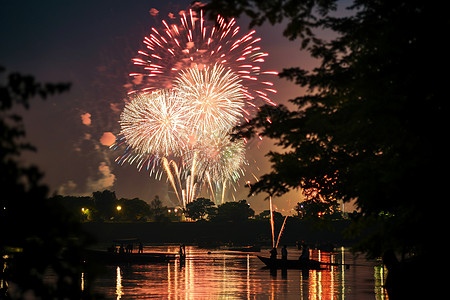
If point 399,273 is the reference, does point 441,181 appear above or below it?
above

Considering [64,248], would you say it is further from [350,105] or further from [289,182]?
[289,182]

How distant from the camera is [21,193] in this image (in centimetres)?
866

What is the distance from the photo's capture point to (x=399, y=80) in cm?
1950

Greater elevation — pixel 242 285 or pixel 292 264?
pixel 292 264

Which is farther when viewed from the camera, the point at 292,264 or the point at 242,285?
the point at 292,264

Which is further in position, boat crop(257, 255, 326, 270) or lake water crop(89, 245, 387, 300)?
boat crop(257, 255, 326, 270)

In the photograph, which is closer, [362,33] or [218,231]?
[362,33]

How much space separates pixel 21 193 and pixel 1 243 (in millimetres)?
1009

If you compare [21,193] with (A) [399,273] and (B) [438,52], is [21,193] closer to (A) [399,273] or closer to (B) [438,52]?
(B) [438,52]

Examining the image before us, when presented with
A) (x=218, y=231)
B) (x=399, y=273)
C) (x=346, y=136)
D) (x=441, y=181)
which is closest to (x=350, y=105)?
(x=346, y=136)

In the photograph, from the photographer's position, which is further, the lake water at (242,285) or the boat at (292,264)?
the boat at (292,264)

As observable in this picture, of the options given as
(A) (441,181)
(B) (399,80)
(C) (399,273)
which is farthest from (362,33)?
(C) (399,273)

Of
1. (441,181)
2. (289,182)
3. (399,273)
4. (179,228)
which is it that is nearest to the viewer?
(441,181)

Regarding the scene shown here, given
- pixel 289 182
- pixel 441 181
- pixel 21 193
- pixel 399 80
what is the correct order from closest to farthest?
pixel 21 193 → pixel 441 181 → pixel 399 80 → pixel 289 182
